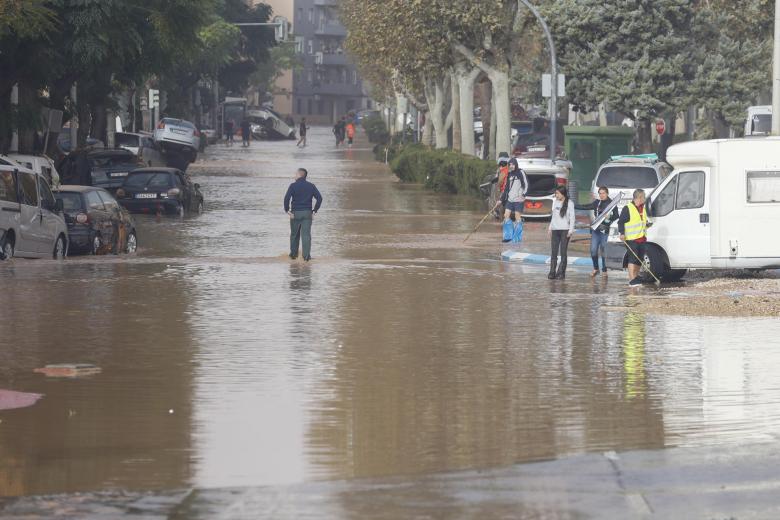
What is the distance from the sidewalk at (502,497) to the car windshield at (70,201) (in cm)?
1977

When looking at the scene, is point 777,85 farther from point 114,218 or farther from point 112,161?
point 112,161

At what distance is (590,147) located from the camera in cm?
4612

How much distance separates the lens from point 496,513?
27.8 ft

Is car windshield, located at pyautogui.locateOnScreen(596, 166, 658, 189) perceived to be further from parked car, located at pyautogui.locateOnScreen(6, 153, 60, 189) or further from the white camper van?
parked car, located at pyautogui.locateOnScreen(6, 153, 60, 189)

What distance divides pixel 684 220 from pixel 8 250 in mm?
9985

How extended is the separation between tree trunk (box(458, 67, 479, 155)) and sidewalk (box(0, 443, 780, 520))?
145ft

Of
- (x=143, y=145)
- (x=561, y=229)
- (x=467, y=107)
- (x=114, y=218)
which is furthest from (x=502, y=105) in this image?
Result: (x=561, y=229)

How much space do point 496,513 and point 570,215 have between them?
15.6m

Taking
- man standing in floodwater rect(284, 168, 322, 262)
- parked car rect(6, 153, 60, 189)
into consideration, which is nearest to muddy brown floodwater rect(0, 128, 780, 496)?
man standing in floodwater rect(284, 168, 322, 262)

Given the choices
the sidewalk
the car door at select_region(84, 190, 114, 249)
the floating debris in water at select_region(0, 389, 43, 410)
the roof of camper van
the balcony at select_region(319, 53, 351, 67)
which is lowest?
the floating debris in water at select_region(0, 389, 43, 410)

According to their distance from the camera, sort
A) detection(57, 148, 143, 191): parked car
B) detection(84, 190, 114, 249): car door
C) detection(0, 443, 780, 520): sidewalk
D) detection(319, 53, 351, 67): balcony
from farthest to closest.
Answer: detection(319, 53, 351, 67): balcony → detection(57, 148, 143, 191): parked car → detection(84, 190, 114, 249): car door → detection(0, 443, 780, 520): sidewalk

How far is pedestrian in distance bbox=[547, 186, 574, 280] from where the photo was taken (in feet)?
77.0

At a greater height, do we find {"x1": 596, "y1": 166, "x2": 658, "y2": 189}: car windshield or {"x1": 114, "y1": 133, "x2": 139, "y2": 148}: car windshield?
{"x1": 114, "y1": 133, "x2": 139, "y2": 148}: car windshield

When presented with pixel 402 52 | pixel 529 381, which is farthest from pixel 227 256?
pixel 402 52
